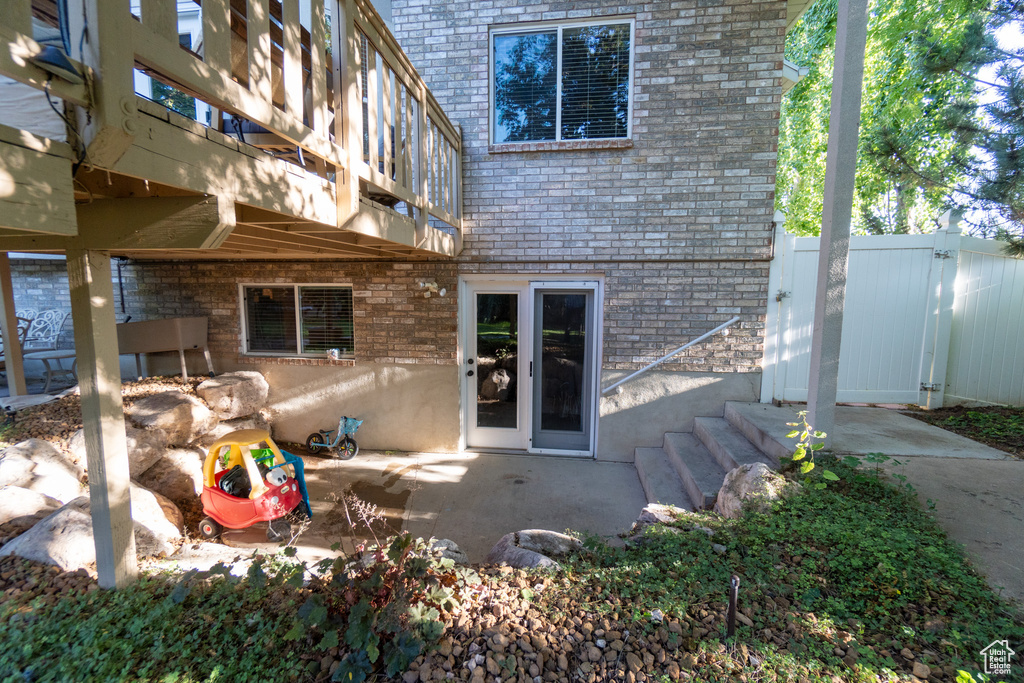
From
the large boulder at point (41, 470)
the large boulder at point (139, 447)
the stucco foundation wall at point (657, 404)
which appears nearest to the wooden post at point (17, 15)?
the large boulder at point (41, 470)

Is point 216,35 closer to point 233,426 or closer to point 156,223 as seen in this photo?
point 156,223

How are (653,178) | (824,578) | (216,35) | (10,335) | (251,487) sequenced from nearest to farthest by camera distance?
(216,35), (824,578), (251,487), (10,335), (653,178)

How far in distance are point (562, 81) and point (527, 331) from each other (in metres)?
3.08

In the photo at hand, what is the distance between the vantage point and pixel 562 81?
5.37 meters

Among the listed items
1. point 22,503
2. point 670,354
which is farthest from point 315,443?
point 670,354

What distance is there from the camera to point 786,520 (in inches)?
115

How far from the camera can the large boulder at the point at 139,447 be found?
413 centimetres

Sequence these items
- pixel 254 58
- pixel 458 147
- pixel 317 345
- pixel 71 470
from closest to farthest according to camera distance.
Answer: pixel 254 58 → pixel 71 470 → pixel 458 147 → pixel 317 345

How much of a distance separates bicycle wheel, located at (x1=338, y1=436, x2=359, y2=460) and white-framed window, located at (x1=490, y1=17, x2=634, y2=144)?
4.29 metres

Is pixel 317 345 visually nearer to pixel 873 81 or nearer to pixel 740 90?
pixel 740 90

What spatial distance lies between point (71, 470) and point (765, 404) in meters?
6.92

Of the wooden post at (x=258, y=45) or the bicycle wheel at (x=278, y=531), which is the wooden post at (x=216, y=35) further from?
the bicycle wheel at (x=278, y=531)

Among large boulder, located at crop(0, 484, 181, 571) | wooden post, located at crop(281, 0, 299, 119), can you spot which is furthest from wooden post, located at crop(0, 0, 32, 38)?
large boulder, located at crop(0, 484, 181, 571)

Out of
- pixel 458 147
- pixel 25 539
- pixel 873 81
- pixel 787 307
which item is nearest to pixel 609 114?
pixel 458 147
